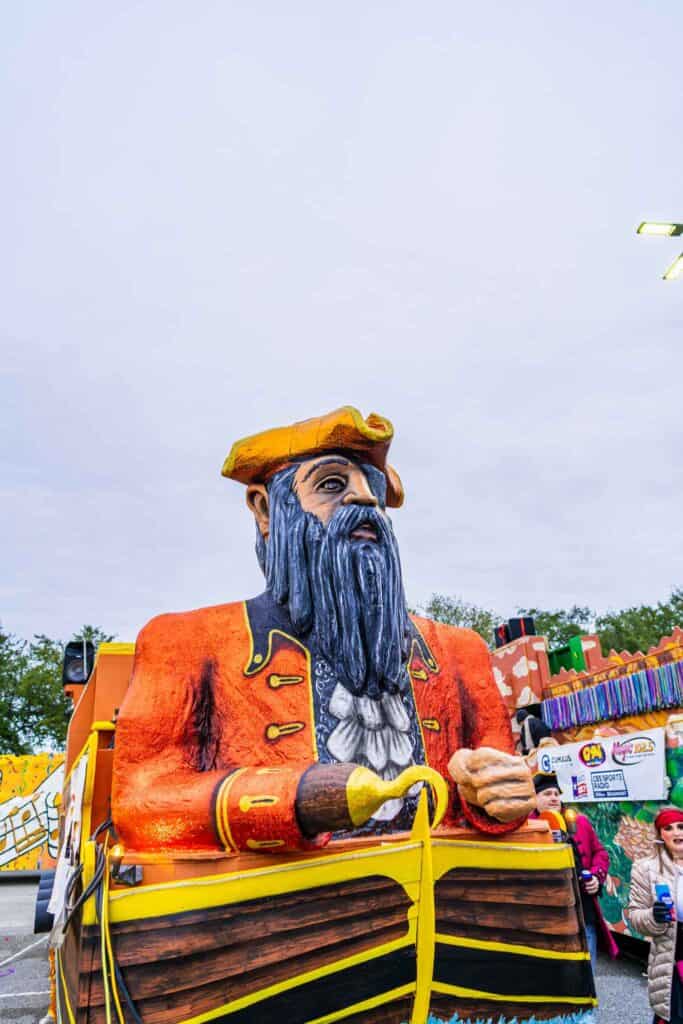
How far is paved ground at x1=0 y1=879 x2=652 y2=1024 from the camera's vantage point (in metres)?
4.64

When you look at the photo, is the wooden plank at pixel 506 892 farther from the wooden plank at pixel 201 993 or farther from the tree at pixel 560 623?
the tree at pixel 560 623

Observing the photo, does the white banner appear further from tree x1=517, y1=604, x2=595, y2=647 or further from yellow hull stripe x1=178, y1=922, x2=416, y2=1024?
tree x1=517, y1=604, x2=595, y2=647

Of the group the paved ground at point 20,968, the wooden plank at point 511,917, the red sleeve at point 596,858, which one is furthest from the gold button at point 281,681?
the paved ground at point 20,968

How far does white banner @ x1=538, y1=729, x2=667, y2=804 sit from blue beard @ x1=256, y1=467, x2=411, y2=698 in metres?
3.68

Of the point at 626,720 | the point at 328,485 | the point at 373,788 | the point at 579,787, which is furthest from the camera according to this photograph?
the point at 579,787

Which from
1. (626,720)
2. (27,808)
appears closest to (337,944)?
(626,720)

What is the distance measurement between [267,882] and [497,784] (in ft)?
2.31

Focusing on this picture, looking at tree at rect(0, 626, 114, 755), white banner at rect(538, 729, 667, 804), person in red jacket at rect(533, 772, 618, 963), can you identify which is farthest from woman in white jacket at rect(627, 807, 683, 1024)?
tree at rect(0, 626, 114, 755)

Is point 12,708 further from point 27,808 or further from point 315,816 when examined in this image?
point 315,816

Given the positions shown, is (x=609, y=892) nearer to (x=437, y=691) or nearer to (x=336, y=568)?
(x=437, y=691)

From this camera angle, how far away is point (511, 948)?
222 cm

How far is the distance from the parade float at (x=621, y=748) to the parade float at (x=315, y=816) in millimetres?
2391

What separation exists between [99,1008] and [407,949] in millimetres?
814

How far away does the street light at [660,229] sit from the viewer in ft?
15.1
